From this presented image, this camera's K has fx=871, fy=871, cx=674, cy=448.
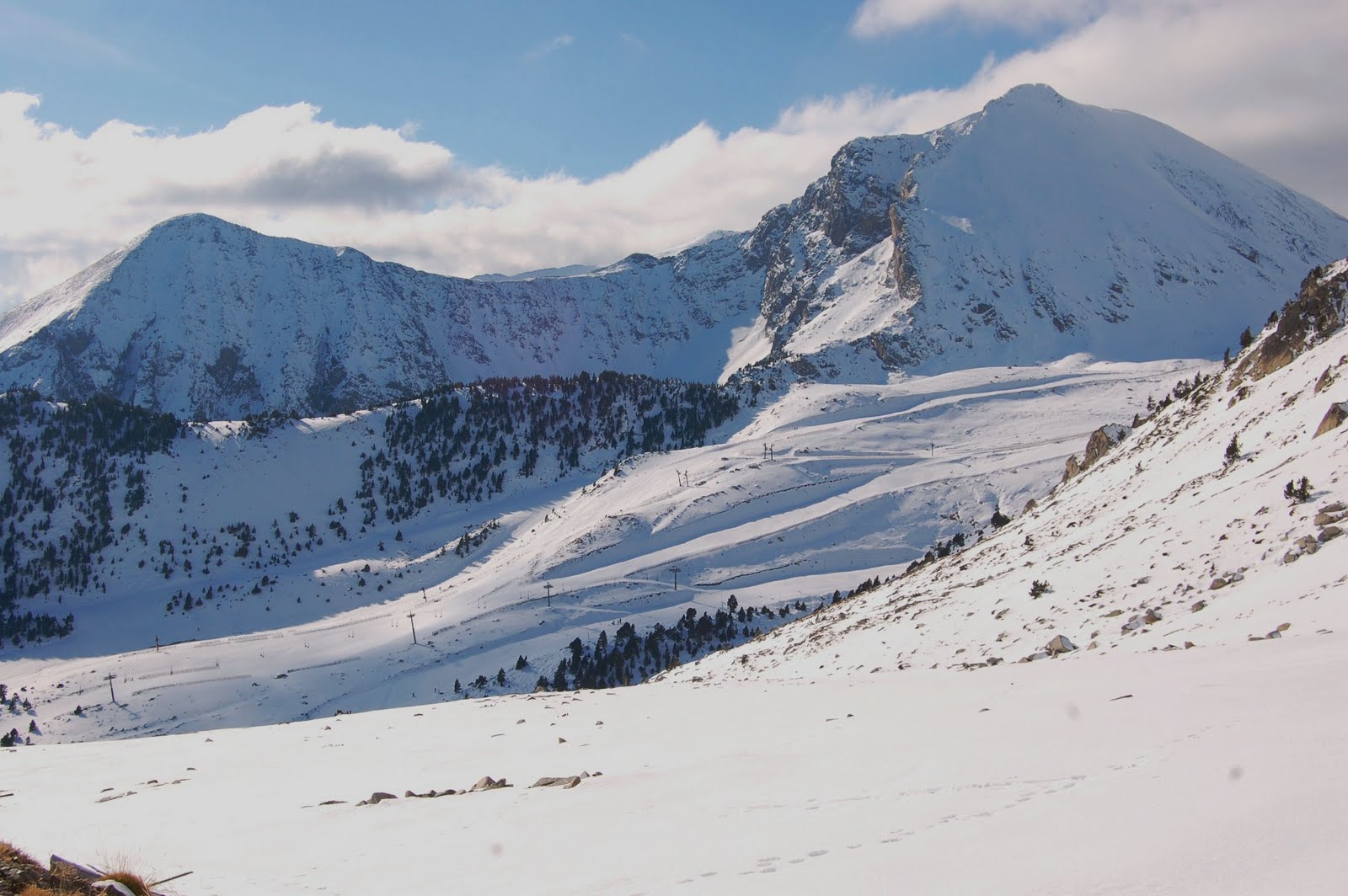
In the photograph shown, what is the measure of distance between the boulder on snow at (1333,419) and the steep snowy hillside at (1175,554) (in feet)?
0.15

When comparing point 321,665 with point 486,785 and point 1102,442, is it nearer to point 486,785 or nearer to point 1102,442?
point 1102,442

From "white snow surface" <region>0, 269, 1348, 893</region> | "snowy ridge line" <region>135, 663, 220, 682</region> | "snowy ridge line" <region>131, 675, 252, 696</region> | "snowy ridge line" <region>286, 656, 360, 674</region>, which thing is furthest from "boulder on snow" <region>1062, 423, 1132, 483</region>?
"snowy ridge line" <region>135, 663, 220, 682</region>

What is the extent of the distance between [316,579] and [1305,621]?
137 m

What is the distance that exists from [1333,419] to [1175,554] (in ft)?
22.2

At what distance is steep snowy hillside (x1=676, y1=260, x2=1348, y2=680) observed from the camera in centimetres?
1856

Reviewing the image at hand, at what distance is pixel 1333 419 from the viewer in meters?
24.9

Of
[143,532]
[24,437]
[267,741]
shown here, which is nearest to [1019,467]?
[267,741]

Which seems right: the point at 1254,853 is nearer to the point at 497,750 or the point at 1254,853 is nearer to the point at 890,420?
the point at 497,750

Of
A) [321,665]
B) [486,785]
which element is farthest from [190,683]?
[486,785]

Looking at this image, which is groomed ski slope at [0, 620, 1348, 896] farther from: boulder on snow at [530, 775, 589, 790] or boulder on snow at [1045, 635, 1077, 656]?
boulder on snow at [1045, 635, 1077, 656]

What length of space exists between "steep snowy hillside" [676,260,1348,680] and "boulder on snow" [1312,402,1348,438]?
47mm

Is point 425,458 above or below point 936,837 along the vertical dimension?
above

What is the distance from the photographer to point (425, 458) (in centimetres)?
16862

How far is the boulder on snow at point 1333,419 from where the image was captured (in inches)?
973
